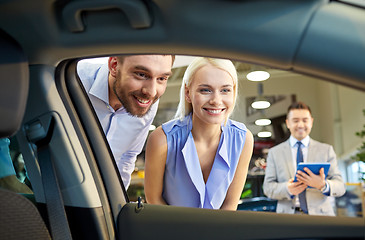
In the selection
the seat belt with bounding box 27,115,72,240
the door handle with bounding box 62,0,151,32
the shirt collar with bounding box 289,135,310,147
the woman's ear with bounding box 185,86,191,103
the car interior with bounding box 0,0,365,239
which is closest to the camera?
the car interior with bounding box 0,0,365,239

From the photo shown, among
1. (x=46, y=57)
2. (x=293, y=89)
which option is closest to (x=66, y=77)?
(x=46, y=57)

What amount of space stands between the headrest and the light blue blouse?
66 centimetres

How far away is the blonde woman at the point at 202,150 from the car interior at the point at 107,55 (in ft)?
1.44

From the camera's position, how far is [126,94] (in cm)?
156

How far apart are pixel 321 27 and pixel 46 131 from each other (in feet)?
2.06

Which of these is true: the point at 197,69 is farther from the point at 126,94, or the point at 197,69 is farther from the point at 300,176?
the point at 300,176

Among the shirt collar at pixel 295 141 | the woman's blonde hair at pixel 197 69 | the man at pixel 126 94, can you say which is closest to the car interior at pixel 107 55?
the man at pixel 126 94

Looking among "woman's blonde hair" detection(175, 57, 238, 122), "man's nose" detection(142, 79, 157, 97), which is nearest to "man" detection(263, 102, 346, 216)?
"woman's blonde hair" detection(175, 57, 238, 122)

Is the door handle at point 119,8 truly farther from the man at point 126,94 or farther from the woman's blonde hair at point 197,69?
the woman's blonde hair at point 197,69

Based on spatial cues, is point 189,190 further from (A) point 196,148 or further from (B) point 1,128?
(B) point 1,128

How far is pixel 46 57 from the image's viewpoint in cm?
98

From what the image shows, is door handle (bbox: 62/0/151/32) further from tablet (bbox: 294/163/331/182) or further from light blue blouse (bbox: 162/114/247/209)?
tablet (bbox: 294/163/331/182)

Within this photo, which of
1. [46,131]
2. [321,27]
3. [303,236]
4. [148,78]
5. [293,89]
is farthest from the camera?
[293,89]

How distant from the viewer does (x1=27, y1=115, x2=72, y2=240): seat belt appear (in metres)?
0.97
